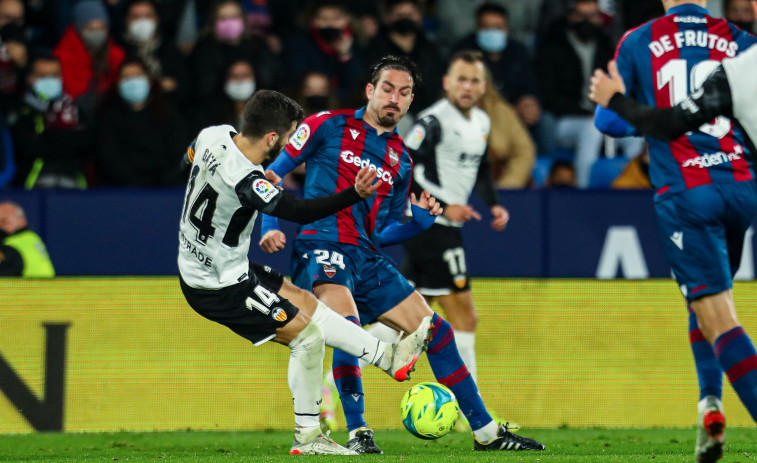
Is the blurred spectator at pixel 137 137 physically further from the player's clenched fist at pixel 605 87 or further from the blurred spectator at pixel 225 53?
the player's clenched fist at pixel 605 87

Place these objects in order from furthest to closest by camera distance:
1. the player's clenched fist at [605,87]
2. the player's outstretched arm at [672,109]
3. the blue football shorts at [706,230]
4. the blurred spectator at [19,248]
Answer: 1. the blurred spectator at [19,248]
2. the blue football shorts at [706,230]
3. the player's clenched fist at [605,87]
4. the player's outstretched arm at [672,109]

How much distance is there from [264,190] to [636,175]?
18.9ft

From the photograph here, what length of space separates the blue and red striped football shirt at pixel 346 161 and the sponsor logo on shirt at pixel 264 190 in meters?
0.74

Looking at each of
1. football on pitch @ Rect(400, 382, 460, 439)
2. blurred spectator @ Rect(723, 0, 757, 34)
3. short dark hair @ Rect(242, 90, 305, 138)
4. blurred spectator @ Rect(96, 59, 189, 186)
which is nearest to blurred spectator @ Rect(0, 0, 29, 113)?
blurred spectator @ Rect(96, 59, 189, 186)

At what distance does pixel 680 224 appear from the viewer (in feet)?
17.1

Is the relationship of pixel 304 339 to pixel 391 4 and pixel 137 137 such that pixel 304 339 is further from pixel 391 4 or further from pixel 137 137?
pixel 391 4

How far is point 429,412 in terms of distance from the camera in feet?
19.8

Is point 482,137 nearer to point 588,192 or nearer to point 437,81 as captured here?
point 588,192

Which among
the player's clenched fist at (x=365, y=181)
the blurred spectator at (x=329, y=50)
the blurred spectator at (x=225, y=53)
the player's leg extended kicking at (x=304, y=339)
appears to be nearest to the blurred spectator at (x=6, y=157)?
the blurred spectator at (x=225, y=53)

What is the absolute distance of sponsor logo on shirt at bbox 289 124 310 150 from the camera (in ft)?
21.0

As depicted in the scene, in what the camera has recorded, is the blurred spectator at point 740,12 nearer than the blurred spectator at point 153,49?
No

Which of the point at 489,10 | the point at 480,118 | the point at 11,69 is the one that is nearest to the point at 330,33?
the point at 489,10

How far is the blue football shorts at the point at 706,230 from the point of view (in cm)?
512

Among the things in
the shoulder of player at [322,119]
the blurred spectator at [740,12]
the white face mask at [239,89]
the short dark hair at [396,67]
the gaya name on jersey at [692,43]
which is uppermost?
the blurred spectator at [740,12]
